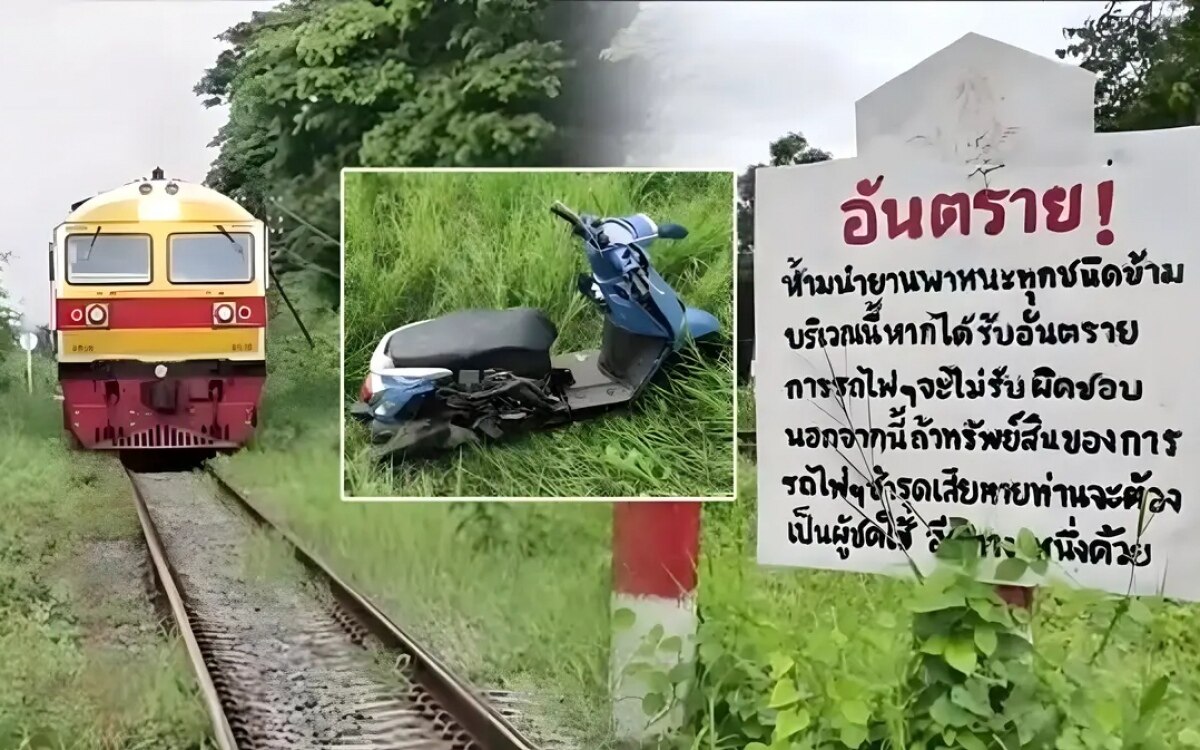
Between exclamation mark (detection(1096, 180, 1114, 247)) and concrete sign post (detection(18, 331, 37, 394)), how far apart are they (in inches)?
98.5

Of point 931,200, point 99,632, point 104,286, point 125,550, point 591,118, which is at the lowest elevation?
point 99,632

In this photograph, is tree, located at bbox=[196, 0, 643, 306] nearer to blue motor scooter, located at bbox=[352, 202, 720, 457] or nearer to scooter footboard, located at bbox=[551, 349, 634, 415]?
blue motor scooter, located at bbox=[352, 202, 720, 457]

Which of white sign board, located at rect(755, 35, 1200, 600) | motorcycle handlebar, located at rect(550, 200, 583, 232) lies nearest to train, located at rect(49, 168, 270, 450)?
motorcycle handlebar, located at rect(550, 200, 583, 232)

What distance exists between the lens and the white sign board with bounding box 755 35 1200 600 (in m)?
2.17

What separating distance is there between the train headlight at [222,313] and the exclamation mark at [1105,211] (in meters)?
2.02

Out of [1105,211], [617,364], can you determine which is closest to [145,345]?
[617,364]

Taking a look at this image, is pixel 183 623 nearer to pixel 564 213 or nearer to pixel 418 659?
pixel 418 659

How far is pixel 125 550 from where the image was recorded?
2.63m

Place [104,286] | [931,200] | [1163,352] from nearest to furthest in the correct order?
[1163,352] → [931,200] → [104,286]

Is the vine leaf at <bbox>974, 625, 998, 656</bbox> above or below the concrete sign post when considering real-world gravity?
below

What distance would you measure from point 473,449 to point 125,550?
934 millimetres

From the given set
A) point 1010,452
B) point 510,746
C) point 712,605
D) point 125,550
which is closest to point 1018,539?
point 1010,452

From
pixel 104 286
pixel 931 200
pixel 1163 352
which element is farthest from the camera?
pixel 104 286

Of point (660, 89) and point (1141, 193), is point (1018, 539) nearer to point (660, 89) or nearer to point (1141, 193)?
point (1141, 193)
